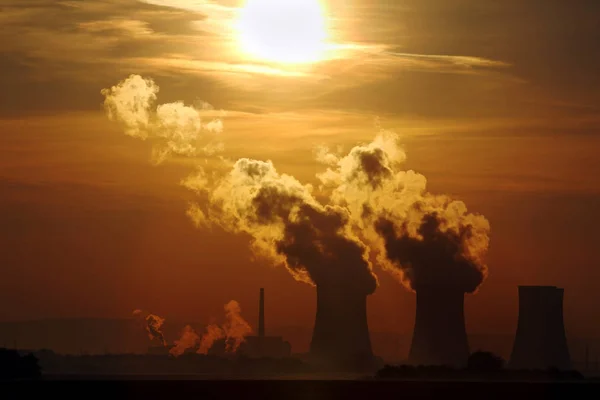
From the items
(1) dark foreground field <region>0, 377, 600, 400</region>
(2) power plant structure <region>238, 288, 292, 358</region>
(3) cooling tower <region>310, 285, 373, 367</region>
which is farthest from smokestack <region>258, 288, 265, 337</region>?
(1) dark foreground field <region>0, 377, 600, 400</region>

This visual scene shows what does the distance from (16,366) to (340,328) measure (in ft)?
113

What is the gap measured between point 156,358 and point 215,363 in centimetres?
1539

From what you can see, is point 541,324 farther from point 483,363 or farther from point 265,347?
point 265,347

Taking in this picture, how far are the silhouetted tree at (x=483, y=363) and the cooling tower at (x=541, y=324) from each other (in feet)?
12.7

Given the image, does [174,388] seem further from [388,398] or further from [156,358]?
[156,358]

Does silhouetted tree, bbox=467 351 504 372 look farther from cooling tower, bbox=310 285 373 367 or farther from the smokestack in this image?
the smokestack

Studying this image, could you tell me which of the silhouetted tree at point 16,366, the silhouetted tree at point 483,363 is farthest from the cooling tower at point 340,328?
the silhouetted tree at point 16,366

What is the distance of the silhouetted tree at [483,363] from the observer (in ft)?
436

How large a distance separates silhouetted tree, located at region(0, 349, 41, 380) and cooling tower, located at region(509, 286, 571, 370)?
46149 millimetres

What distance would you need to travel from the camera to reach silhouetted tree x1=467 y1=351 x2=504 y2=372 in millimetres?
132875

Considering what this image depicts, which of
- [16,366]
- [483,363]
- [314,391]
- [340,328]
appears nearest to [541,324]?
[483,363]

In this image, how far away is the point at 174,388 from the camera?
93.9m

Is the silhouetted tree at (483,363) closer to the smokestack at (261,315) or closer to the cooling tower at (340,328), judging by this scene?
the cooling tower at (340,328)

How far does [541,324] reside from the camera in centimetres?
12850
